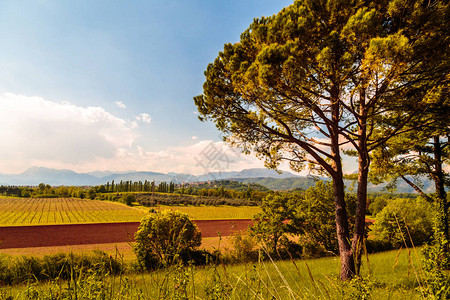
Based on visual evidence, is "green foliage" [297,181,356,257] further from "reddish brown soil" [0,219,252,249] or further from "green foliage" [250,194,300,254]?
"reddish brown soil" [0,219,252,249]

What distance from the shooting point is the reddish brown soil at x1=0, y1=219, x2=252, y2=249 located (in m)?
Result: 32.8

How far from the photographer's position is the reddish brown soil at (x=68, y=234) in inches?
1292

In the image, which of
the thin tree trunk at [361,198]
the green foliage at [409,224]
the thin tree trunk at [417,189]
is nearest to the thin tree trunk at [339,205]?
the thin tree trunk at [361,198]

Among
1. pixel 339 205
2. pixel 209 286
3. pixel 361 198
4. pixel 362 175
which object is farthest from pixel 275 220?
pixel 209 286

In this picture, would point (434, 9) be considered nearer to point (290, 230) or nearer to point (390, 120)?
point (390, 120)

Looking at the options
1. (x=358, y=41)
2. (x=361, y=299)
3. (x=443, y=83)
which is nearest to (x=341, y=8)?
(x=358, y=41)

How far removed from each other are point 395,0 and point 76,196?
446ft

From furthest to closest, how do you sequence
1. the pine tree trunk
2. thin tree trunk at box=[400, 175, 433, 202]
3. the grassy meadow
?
1. thin tree trunk at box=[400, 175, 433, 202]
2. the pine tree trunk
3. the grassy meadow

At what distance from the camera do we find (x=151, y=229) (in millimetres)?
15852

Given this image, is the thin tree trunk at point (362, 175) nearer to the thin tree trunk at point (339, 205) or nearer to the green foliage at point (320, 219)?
the thin tree trunk at point (339, 205)

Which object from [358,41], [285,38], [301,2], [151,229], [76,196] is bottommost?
[76,196]

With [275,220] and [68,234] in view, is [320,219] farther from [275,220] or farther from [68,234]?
[68,234]

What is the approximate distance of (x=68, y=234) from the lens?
3688 centimetres

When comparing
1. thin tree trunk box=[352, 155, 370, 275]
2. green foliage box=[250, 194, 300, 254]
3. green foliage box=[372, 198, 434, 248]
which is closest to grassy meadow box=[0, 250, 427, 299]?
thin tree trunk box=[352, 155, 370, 275]
